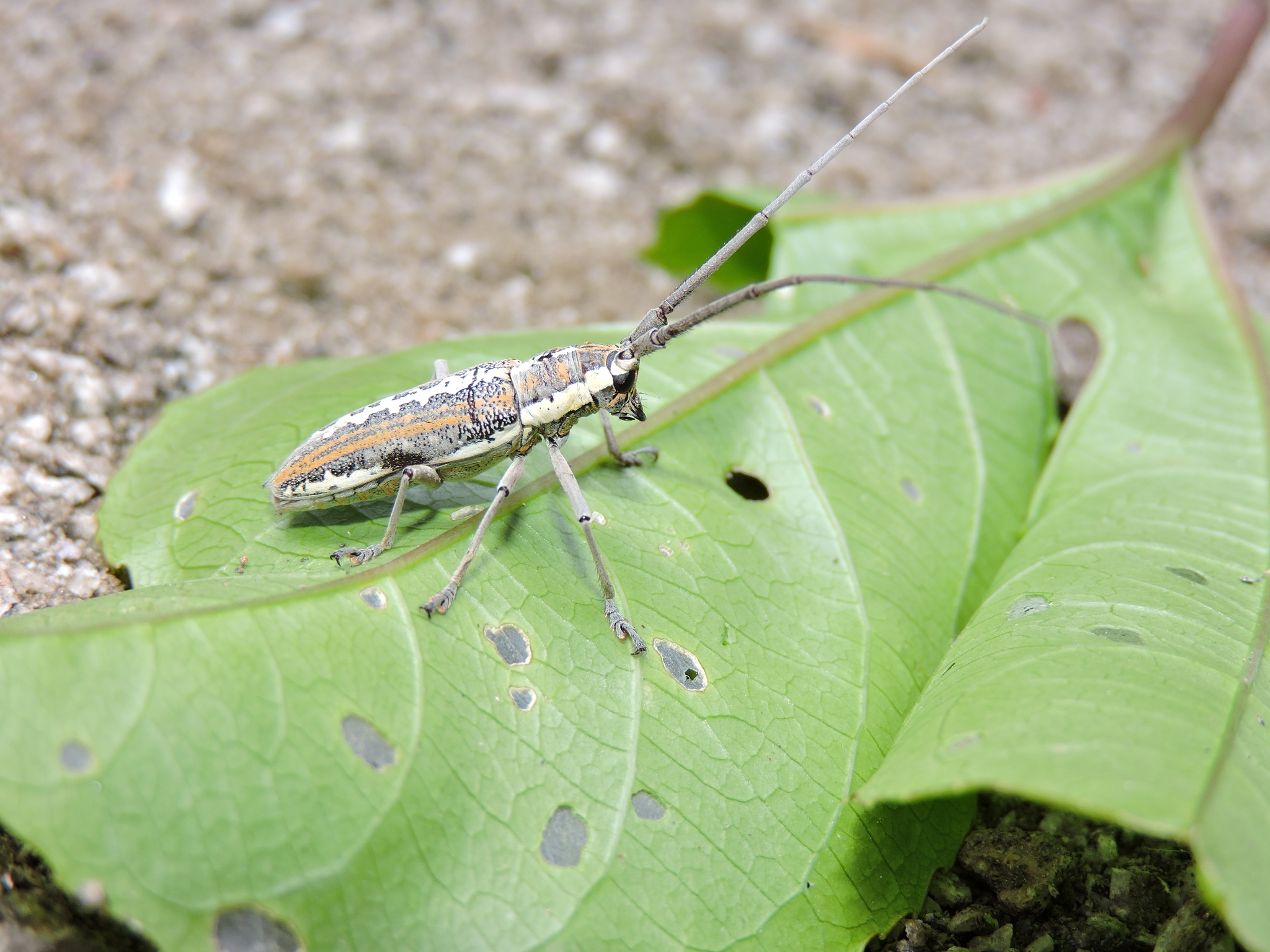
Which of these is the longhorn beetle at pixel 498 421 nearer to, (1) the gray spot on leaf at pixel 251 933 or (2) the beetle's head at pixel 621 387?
(2) the beetle's head at pixel 621 387

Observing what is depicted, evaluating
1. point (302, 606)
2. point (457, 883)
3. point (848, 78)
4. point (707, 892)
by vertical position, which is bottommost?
point (707, 892)

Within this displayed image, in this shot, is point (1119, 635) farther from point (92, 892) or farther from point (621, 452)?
point (92, 892)

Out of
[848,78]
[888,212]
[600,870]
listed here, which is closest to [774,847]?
[600,870]

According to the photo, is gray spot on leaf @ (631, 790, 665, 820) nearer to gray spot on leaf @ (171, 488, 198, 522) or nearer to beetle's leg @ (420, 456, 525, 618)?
beetle's leg @ (420, 456, 525, 618)

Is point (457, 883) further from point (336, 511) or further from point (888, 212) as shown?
point (888, 212)

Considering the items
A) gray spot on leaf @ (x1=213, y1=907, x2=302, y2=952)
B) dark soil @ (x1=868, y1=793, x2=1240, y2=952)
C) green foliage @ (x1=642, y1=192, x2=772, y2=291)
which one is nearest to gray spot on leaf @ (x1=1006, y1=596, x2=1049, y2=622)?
dark soil @ (x1=868, y1=793, x2=1240, y2=952)

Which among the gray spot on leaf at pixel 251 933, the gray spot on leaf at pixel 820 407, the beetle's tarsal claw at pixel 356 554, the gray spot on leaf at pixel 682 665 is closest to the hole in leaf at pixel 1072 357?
the gray spot on leaf at pixel 820 407
